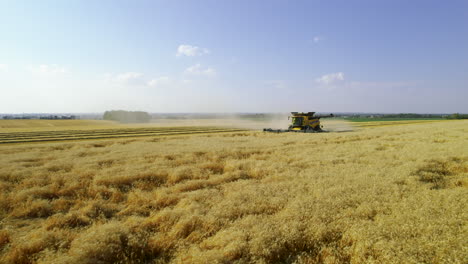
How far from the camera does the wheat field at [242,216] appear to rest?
4.05 m

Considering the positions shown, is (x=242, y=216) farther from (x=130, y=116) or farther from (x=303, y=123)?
(x=130, y=116)

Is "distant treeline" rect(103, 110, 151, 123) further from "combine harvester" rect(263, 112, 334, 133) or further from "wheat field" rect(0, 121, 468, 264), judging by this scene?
"wheat field" rect(0, 121, 468, 264)

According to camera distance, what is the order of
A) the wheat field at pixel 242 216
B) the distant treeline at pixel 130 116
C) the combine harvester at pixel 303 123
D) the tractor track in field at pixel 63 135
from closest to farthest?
the wheat field at pixel 242 216 → the tractor track in field at pixel 63 135 → the combine harvester at pixel 303 123 → the distant treeline at pixel 130 116

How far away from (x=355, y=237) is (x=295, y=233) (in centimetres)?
104

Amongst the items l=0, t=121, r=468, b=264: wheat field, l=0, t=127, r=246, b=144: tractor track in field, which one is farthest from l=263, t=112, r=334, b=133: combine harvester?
l=0, t=121, r=468, b=264: wheat field

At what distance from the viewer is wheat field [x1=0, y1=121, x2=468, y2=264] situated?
4.05m

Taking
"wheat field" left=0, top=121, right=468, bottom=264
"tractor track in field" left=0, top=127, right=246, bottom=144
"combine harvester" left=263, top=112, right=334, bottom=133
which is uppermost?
"combine harvester" left=263, top=112, right=334, bottom=133

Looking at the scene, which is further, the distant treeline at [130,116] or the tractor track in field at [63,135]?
the distant treeline at [130,116]

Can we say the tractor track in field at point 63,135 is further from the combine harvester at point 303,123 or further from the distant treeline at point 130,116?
the distant treeline at point 130,116

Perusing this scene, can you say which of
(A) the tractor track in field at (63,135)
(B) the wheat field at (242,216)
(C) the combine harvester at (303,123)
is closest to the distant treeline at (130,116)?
(A) the tractor track in field at (63,135)

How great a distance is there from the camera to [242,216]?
548cm

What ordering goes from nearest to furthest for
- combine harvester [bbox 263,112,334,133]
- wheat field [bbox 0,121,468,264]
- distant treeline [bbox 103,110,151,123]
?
wheat field [bbox 0,121,468,264] < combine harvester [bbox 263,112,334,133] < distant treeline [bbox 103,110,151,123]

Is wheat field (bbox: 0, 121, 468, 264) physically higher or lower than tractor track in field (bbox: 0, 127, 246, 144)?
higher

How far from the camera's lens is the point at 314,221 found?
4945 mm
